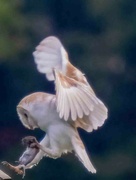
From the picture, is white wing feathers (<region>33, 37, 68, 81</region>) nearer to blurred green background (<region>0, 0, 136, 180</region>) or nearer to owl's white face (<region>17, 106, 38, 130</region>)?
owl's white face (<region>17, 106, 38, 130</region>)

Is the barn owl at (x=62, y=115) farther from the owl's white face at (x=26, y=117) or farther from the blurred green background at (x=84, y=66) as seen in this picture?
the blurred green background at (x=84, y=66)

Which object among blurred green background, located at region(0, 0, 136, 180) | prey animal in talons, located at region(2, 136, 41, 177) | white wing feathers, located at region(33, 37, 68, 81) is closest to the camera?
prey animal in talons, located at region(2, 136, 41, 177)

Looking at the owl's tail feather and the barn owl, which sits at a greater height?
the barn owl

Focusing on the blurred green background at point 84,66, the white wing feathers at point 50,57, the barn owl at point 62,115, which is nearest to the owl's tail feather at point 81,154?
the barn owl at point 62,115

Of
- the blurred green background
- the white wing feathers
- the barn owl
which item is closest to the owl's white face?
the barn owl

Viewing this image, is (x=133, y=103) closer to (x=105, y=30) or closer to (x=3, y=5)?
(x=105, y=30)

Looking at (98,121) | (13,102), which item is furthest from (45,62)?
(13,102)

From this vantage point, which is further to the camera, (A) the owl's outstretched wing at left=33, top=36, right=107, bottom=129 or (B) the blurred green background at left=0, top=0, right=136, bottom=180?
(B) the blurred green background at left=0, top=0, right=136, bottom=180

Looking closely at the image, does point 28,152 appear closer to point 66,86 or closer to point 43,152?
point 43,152

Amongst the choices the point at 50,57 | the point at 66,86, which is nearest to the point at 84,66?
the point at 50,57
